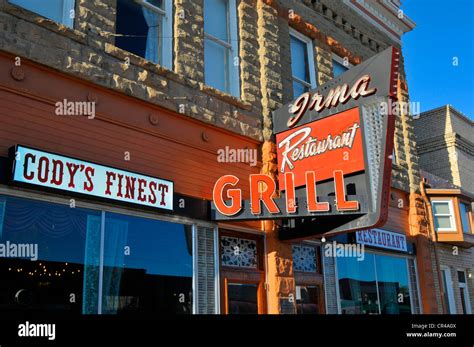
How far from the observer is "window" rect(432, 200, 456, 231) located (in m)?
16.7

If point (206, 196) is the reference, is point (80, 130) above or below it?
above

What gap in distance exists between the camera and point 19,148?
720 cm

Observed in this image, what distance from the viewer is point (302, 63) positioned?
551 inches

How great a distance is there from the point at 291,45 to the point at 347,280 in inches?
245

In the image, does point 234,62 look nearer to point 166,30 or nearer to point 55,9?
point 166,30

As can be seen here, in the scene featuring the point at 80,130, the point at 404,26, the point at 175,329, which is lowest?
the point at 175,329

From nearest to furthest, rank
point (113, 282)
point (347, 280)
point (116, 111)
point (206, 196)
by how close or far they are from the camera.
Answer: point (113, 282), point (116, 111), point (206, 196), point (347, 280)

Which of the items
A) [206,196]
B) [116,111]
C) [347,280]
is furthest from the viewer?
[347,280]

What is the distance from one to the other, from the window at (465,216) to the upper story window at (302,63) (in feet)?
24.0

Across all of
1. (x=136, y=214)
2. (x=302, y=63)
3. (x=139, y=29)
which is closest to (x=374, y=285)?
(x=302, y=63)

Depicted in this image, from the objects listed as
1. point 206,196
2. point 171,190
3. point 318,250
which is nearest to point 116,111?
point 171,190

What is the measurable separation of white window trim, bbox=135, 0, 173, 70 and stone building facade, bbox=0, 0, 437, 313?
6 centimetres

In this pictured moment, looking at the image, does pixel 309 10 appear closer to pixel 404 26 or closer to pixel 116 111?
pixel 404 26
